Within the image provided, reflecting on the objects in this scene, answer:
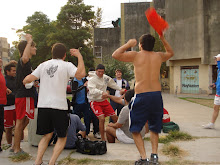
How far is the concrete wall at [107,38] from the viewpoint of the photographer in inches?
1484

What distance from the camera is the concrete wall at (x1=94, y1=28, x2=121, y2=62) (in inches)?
1484

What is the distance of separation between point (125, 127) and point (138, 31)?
1208 inches

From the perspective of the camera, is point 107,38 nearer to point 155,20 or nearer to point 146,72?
point 155,20

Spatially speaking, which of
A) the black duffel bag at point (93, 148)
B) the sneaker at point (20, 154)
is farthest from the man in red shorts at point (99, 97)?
the sneaker at point (20, 154)

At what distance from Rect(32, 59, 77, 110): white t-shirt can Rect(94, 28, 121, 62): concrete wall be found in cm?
3399

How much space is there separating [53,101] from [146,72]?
1466 millimetres

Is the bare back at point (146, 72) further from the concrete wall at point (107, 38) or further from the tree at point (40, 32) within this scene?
the concrete wall at point (107, 38)

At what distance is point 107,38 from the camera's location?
37.9 metres

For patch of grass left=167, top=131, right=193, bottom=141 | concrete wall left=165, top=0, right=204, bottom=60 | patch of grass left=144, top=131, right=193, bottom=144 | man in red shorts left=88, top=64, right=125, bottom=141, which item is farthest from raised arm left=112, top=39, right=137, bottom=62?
concrete wall left=165, top=0, right=204, bottom=60

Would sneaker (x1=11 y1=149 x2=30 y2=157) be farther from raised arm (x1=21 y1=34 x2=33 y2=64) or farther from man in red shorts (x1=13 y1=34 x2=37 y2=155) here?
raised arm (x1=21 y1=34 x2=33 y2=64)

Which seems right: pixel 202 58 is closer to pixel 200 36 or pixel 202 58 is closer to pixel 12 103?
pixel 200 36

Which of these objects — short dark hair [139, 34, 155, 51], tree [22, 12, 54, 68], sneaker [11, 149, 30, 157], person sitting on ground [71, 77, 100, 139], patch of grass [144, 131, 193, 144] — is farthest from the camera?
tree [22, 12, 54, 68]

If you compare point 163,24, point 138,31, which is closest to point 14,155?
point 163,24

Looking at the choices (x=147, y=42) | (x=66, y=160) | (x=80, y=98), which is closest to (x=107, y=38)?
(x=80, y=98)
